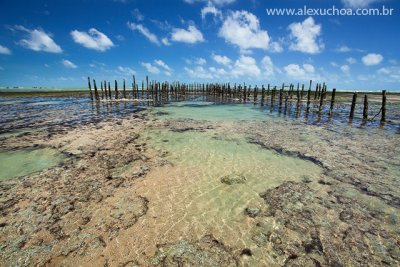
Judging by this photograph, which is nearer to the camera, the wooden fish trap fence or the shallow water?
the shallow water

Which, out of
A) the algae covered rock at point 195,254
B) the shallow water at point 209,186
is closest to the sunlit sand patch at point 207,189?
the shallow water at point 209,186

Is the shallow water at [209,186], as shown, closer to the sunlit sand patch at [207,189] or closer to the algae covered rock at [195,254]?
the sunlit sand patch at [207,189]

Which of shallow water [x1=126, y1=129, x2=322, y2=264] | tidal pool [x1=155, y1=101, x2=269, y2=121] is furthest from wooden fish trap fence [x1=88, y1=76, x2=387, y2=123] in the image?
shallow water [x1=126, y1=129, x2=322, y2=264]

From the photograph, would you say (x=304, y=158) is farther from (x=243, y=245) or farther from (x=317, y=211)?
(x=243, y=245)

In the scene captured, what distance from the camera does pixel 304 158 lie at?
25.6 ft

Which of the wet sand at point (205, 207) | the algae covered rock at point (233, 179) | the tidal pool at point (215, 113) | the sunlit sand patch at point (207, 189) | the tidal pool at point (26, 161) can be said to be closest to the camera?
the wet sand at point (205, 207)

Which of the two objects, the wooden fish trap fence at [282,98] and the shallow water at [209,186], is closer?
the shallow water at [209,186]

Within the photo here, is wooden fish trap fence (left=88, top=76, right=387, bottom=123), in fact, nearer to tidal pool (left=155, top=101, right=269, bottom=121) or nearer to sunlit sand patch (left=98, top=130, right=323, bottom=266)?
tidal pool (left=155, top=101, right=269, bottom=121)

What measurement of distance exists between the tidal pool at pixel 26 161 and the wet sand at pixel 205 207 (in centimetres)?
34

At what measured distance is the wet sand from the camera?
355 cm

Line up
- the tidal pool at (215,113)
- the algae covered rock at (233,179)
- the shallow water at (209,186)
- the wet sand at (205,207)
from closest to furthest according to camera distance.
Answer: the wet sand at (205,207), the shallow water at (209,186), the algae covered rock at (233,179), the tidal pool at (215,113)

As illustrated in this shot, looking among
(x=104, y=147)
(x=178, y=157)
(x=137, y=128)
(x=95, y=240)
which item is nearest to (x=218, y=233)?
(x=95, y=240)

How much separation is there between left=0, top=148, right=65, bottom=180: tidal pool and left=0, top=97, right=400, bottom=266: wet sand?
1.12ft

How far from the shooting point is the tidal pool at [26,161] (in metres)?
6.56
